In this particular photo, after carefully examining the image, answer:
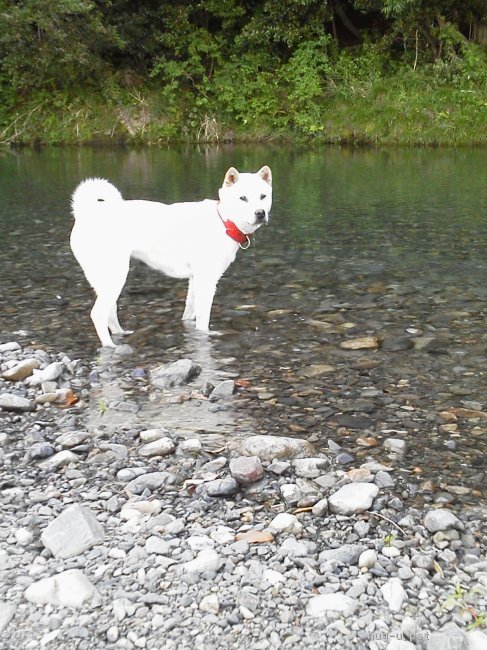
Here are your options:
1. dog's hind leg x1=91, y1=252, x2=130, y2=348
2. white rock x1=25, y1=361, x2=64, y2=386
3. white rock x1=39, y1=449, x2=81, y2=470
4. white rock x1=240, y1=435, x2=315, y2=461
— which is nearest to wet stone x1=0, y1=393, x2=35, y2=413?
white rock x1=25, y1=361, x2=64, y2=386

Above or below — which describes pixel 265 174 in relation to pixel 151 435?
above

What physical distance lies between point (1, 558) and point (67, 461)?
0.84 m

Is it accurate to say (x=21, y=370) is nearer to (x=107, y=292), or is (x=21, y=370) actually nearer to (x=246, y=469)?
(x=107, y=292)

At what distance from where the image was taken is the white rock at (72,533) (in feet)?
9.03

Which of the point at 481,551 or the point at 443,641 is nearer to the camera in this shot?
the point at 443,641

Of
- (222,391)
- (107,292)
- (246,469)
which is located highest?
(107,292)

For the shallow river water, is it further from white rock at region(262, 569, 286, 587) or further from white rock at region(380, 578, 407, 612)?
white rock at region(262, 569, 286, 587)

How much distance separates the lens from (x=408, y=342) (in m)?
5.30

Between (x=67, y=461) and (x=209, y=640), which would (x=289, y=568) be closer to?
(x=209, y=640)

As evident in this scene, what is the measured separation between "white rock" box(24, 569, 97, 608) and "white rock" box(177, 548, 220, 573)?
1.08 ft

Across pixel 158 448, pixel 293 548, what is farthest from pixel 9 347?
pixel 293 548

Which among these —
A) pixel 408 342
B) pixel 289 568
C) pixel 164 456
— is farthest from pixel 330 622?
pixel 408 342

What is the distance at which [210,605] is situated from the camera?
243cm

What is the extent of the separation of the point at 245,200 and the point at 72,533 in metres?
3.12
